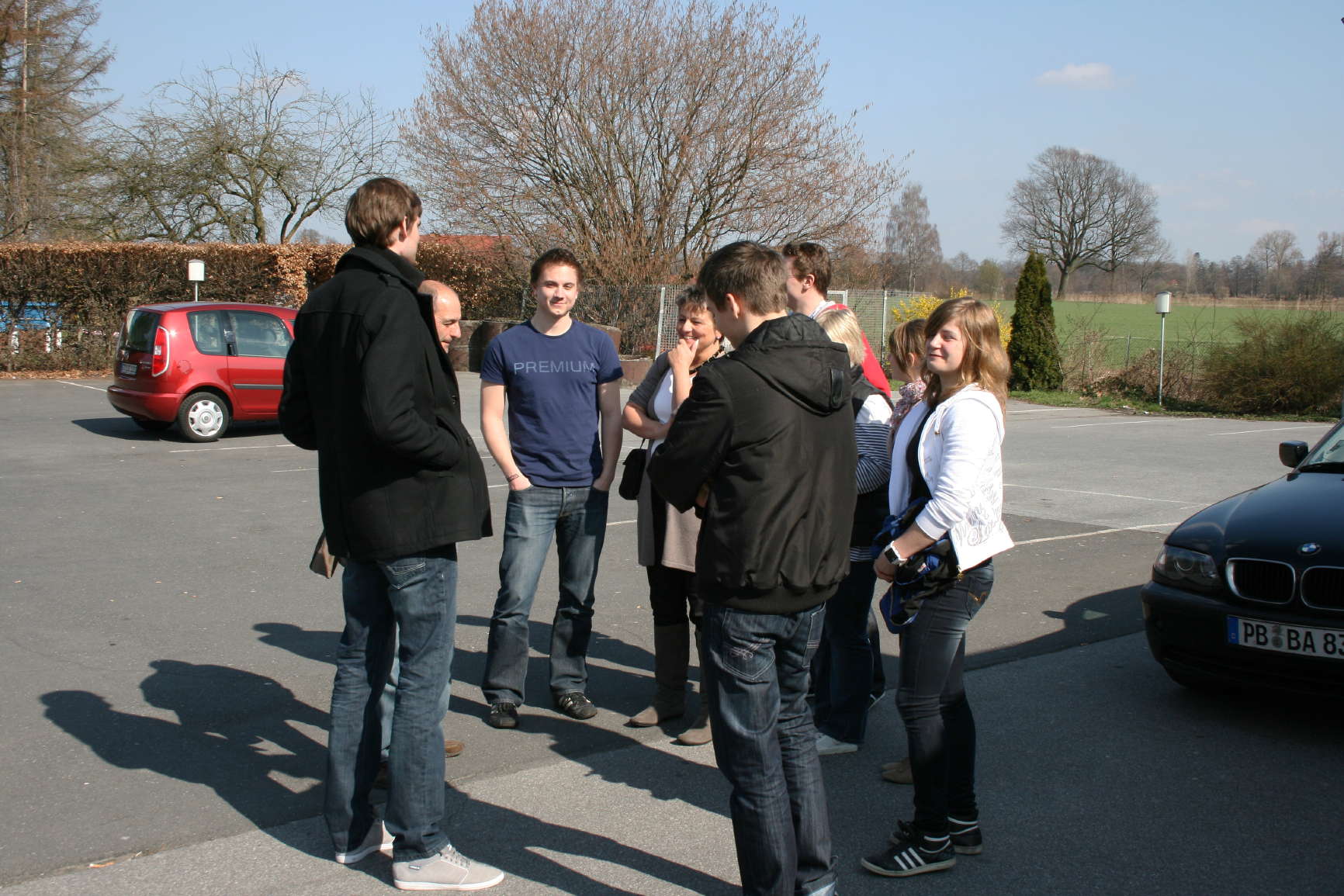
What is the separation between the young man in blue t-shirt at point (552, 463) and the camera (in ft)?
15.3

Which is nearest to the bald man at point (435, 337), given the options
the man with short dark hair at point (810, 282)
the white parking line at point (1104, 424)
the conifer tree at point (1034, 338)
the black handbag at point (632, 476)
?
the black handbag at point (632, 476)

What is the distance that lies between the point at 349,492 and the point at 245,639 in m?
3.04

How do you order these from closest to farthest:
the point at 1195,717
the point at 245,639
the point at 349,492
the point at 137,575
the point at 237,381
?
1. the point at 349,492
2. the point at 1195,717
3. the point at 245,639
4. the point at 137,575
5. the point at 237,381

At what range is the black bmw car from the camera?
14.5 ft

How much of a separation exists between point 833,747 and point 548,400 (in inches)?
72.2

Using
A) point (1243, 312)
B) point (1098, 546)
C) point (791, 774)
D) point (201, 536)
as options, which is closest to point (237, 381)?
point (201, 536)

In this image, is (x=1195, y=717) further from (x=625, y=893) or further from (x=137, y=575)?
(x=137, y=575)

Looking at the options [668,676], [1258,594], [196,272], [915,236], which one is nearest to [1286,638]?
[1258,594]

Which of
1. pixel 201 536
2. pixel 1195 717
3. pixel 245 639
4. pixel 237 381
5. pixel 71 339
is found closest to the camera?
pixel 1195 717

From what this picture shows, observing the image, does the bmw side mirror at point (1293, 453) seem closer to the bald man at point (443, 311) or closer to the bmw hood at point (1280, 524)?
the bmw hood at point (1280, 524)

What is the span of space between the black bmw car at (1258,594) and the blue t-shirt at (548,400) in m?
2.64

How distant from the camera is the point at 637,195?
26.4 m

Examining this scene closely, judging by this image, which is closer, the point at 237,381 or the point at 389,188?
the point at 389,188

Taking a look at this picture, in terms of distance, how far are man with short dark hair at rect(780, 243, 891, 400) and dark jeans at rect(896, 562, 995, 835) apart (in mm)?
1233
